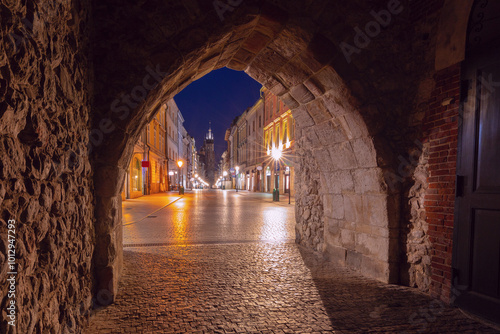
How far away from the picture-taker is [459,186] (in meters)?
2.91

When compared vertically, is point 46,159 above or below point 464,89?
→ below

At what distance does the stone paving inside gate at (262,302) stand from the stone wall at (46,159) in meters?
0.66

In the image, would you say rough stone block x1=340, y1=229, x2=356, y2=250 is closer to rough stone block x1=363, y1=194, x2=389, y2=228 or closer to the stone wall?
rough stone block x1=363, y1=194, x2=389, y2=228

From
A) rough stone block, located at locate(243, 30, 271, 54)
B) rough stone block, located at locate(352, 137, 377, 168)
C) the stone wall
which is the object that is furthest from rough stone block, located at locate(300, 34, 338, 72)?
the stone wall

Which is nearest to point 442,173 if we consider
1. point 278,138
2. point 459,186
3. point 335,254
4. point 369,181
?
point 459,186

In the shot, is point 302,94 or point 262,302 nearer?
point 262,302

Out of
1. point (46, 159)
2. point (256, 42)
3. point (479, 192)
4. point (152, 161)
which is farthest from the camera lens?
point (152, 161)

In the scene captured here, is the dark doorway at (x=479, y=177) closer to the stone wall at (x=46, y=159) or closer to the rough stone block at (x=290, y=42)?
the rough stone block at (x=290, y=42)

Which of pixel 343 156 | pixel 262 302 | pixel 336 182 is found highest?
pixel 343 156

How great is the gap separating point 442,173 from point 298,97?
7.11ft

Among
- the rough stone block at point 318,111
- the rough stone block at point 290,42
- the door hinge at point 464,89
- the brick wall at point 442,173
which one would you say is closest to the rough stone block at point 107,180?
the rough stone block at point 290,42

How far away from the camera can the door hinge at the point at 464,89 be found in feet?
9.43

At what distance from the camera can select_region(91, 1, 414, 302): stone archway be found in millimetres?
2574

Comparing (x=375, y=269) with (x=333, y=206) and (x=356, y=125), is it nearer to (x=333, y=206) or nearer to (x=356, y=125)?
(x=333, y=206)
